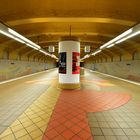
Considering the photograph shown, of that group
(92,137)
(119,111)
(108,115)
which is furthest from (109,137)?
(119,111)

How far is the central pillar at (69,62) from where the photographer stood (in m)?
7.81

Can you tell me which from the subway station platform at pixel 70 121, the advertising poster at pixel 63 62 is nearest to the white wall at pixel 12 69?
the advertising poster at pixel 63 62

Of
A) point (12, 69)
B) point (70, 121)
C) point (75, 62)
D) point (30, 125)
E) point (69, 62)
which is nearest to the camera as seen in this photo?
point (30, 125)

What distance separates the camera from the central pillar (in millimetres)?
7806

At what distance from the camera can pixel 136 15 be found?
203 inches

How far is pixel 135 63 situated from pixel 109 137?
33.5ft

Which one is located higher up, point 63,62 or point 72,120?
point 63,62

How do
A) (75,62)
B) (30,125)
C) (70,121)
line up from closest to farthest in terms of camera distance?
(30,125), (70,121), (75,62)

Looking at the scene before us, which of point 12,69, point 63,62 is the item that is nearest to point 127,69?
point 63,62

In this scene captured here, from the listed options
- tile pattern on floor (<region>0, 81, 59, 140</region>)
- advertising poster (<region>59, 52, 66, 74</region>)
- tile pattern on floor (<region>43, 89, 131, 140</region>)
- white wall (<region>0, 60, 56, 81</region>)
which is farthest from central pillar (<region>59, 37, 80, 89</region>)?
white wall (<region>0, 60, 56, 81</region>)

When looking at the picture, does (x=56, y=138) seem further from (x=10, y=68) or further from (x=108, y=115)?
(x=10, y=68)

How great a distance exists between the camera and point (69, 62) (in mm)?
7852

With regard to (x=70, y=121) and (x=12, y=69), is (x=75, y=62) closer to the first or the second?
(x=70, y=121)

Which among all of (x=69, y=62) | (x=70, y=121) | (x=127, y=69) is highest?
(x=69, y=62)
